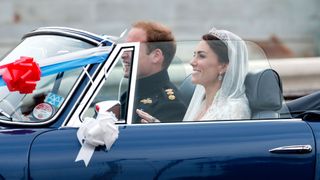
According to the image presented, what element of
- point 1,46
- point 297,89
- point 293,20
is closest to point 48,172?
point 297,89

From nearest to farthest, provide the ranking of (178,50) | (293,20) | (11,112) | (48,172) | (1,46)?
(48,172)
(11,112)
(178,50)
(1,46)
(293,20)

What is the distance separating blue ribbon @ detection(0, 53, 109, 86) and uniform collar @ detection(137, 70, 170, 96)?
24 centimetres

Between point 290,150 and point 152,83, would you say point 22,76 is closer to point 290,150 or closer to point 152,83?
point 152,83

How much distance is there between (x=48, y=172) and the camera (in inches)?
146

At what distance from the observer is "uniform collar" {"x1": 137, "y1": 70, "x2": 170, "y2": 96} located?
13.5 ft

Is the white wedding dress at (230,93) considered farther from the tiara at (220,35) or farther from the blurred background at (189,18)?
the blurred background at (189,18)

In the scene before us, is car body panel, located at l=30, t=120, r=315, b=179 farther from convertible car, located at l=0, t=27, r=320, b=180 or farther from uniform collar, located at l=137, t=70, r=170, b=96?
uniform collar, located at l=137, t=70, r=170, b=96

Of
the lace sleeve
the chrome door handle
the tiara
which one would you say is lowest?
the chrome door handle

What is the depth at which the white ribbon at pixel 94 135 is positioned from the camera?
147 inches

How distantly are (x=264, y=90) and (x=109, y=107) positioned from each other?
0.87 metres

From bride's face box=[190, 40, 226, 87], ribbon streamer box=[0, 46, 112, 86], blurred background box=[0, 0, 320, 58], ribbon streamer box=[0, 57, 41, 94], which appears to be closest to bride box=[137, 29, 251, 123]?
bride's face box=[190, 40, 226, 87]

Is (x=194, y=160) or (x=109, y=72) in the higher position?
(x=109, y=72)

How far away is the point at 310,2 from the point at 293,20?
0.51m

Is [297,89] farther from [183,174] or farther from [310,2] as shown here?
[183,174]
